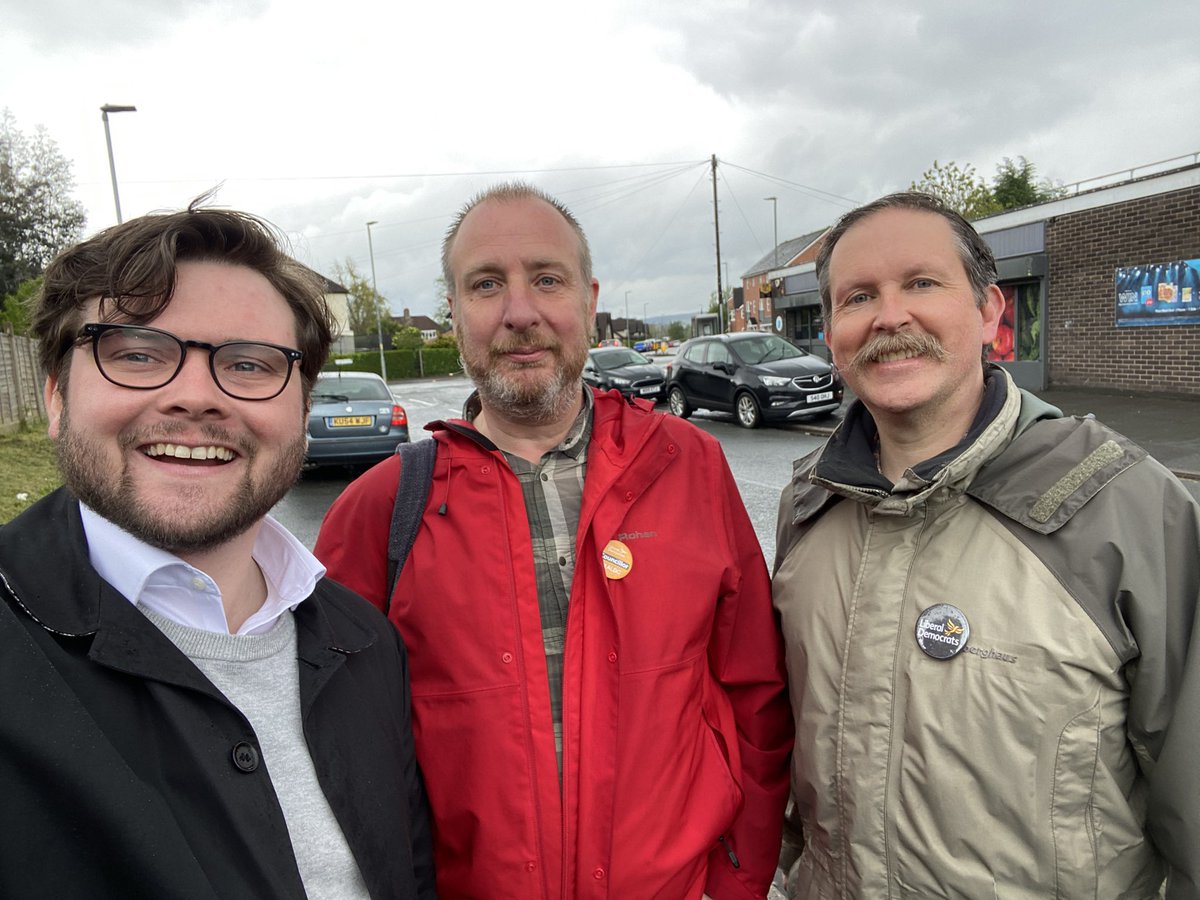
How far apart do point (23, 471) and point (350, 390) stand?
4.22 meters

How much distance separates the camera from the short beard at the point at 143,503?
52.0 inches

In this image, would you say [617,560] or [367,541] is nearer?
[617,560]

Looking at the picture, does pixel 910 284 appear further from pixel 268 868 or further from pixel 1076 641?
pixel 268 868

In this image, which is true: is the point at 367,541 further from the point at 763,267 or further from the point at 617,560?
the point at 763,267

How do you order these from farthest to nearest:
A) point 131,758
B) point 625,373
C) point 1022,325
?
1. point 625,373
2. point 1022,325
3. point 131,758

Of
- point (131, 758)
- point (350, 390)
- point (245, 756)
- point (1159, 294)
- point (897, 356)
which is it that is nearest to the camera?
point (131, 758)

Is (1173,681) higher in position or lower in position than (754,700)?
higher

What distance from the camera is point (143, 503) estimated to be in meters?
1.34

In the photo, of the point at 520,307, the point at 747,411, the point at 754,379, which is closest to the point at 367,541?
the point at 520,307

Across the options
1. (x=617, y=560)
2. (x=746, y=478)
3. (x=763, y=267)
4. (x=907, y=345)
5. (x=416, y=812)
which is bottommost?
(x=746, y=478)

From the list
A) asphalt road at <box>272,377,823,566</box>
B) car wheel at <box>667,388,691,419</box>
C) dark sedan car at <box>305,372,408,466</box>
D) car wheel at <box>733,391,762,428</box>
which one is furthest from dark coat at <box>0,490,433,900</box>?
car wheel at <box>667,388,691,419</box>

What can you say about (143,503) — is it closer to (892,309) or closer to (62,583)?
(62,583)

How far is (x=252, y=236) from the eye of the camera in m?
1.60

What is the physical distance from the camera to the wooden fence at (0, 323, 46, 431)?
45.9 feet
